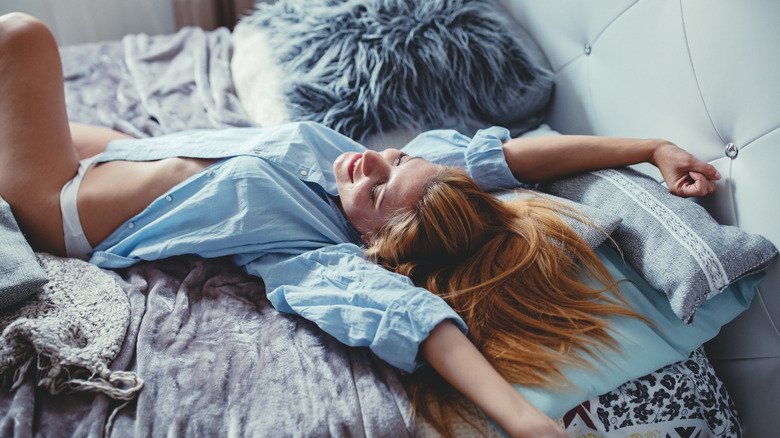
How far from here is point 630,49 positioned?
1.14 m

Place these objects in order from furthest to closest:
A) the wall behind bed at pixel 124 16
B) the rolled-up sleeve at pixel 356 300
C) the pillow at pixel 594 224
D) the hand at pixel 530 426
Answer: the wall behind bed at pixel 124 16
the pillow at pixel 594 224
the rolled-up sleeve at pixel 356 300
the hand at pixel 530 426

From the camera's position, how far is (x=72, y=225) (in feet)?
3.41

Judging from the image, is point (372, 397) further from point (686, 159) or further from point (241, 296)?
point (686, 159)

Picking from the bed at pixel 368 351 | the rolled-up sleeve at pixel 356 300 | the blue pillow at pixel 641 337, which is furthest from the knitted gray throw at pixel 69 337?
the blue pillow at pixel 641 337

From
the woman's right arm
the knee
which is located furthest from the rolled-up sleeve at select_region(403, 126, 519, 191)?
the knee

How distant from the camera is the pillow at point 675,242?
82cm

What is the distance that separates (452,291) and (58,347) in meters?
0.59

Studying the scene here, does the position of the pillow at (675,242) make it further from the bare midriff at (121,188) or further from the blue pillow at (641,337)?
the bare midriff at (121,188)

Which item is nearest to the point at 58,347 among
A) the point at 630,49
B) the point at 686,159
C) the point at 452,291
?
the point at 452,291

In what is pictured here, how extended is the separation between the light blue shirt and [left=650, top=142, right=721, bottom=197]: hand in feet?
0.97

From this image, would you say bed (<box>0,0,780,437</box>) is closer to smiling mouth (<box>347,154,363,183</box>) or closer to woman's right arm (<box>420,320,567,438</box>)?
woman's right arm (<box>420,320,567,438</box>)

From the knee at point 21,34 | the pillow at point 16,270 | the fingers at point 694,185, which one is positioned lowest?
the pillow at point 16,270

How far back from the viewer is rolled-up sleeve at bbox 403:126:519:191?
3.67 feet

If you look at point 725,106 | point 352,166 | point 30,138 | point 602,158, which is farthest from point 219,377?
point 725,106
